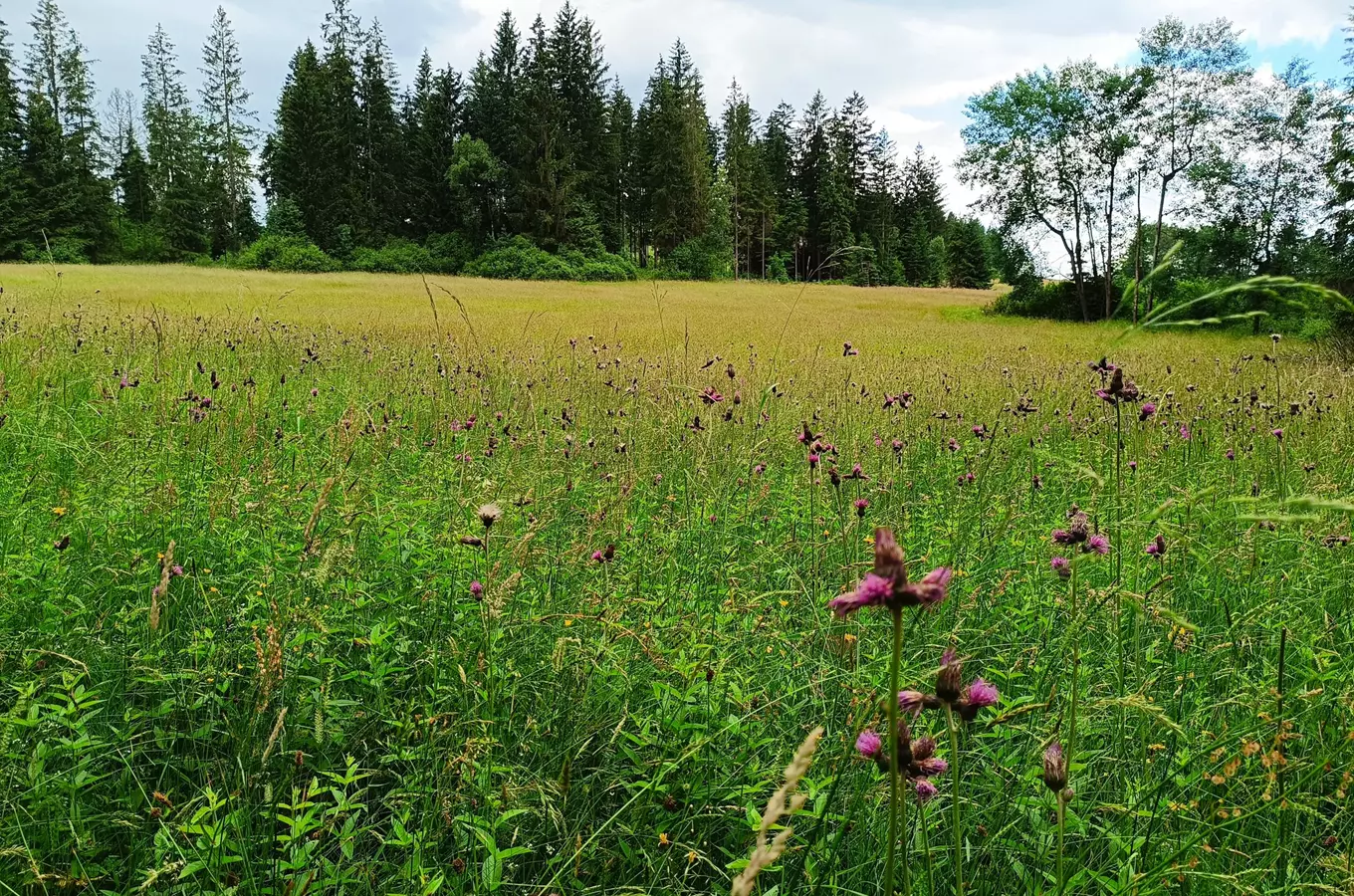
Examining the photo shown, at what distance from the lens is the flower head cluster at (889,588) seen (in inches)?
25.7

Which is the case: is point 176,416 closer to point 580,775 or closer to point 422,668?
point 422,668

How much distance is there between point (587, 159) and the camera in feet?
160

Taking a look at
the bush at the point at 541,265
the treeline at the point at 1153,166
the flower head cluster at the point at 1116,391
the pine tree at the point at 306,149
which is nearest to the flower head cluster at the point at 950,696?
the flower head cluster at the point at 1116,391

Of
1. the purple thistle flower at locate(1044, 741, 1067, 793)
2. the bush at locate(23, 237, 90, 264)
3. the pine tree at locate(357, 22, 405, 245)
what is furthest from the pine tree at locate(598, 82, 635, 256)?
the purple thistle flower at locate(1044, 741, 1067, 793)

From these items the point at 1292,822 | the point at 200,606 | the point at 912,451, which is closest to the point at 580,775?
the point at 200,606

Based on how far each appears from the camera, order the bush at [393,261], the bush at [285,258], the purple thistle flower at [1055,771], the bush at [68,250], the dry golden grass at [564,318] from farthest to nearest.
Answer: the bush at [393,261] < the bush at [285,258] < the bush at [68,250] < the dry golden grass at [564,318] < the purple thistle flower at [1055,771]

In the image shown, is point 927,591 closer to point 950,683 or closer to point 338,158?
point 950,683

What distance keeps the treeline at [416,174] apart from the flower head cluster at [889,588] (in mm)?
41548

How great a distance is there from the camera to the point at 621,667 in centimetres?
188

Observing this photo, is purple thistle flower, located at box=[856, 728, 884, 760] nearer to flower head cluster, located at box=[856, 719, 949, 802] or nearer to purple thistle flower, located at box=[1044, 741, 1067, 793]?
flower head cluster, located at box=[856, 719, 949, 802]

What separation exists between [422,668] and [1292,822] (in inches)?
81.3

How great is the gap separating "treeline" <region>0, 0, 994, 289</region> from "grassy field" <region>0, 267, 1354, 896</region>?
129 feet

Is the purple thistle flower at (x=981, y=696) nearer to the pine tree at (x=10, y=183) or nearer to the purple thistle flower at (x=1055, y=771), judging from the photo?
the purple thistle flower at (x=1055, y=771)

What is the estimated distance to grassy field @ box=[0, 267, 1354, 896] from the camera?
1346 millimetres
